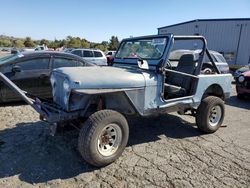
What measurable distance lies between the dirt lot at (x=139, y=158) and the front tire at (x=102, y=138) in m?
0.19

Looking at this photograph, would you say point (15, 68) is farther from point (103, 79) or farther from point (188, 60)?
point (188, 60)

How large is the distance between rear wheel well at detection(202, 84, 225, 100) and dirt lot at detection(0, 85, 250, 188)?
0.76 m

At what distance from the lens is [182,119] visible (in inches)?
241

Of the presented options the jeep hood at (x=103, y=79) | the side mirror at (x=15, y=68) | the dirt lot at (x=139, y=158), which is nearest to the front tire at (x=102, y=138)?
the dirt lot at (x=139, y=158)

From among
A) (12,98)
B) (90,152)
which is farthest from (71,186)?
(12,98)

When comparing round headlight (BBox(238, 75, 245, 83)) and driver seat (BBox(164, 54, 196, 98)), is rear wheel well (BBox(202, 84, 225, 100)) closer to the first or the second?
driver seat (BBox(164, 54, 196, 98))

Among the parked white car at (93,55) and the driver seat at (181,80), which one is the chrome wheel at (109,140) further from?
the parked white car at (93,55)

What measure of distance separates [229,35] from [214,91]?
18.1 meters

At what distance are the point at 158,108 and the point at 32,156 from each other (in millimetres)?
2179

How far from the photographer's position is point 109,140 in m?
3.74

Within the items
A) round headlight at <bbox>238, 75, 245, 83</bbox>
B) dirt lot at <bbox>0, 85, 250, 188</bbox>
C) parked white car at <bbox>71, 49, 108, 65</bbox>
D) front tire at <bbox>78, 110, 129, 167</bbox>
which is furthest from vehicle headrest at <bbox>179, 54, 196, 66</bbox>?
parked white car at <bbox>71, 49, 108, 65</bbox>

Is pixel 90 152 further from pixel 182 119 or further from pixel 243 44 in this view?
pixel 243 44

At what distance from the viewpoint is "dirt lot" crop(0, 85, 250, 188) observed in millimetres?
3318

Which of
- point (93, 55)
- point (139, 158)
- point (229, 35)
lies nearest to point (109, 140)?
point (139, 158)
